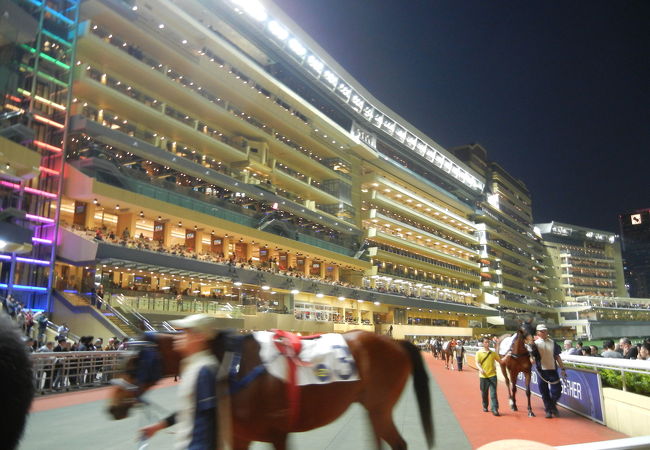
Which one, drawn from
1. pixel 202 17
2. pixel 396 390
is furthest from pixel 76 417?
pixel 202 17

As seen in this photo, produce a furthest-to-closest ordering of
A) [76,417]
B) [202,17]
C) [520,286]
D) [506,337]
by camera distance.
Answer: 1. [520,286]
2. [202,17]
3. [506,337]
4. [76,417]

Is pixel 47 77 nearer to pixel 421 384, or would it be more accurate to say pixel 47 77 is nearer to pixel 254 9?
pixel 254 9

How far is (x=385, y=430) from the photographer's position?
16.2 feet

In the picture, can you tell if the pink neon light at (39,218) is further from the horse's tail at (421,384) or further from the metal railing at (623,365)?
the metal railing at (623,365)

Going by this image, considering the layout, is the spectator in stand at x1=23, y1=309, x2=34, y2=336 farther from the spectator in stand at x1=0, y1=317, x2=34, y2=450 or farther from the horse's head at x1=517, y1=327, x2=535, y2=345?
the spectator in stand at x1=0, y1=317, x2=34, y2=450

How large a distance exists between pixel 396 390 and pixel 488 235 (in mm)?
93962

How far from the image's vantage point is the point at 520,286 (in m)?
105

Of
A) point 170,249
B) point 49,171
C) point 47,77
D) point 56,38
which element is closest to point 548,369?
point 170,249

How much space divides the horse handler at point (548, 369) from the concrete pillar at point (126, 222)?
30.8 meters

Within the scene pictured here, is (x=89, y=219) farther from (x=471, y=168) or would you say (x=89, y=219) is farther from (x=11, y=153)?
(x=471, y=168)

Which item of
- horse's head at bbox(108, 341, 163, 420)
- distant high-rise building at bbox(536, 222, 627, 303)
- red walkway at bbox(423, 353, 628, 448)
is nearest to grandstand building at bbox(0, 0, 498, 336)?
red walkway at bbox(423, 353, 628, 448)

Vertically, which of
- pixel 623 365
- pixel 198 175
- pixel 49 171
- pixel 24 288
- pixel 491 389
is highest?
pixel 198 175

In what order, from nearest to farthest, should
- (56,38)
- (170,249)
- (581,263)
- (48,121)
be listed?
1. (48,121)
2. (56,38)
3. (170,249)
4. (581,263)

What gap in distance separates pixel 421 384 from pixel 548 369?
6373 millimetres
